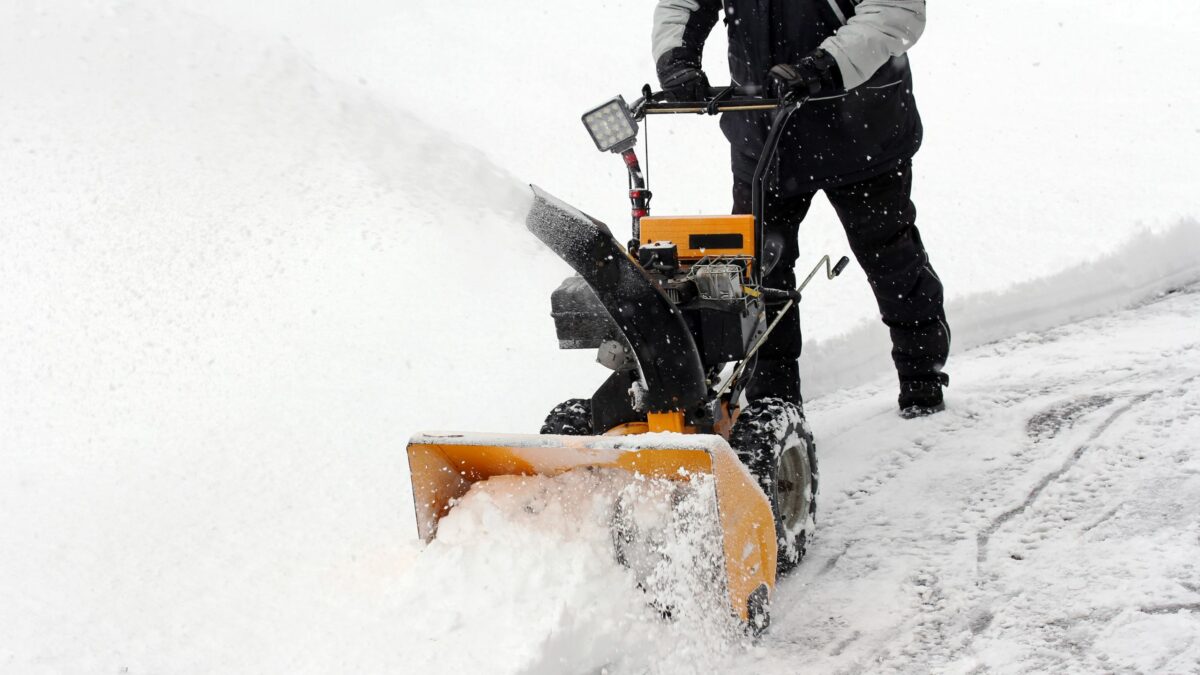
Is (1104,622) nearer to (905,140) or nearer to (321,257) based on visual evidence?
(905,140)

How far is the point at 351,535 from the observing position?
321 cm

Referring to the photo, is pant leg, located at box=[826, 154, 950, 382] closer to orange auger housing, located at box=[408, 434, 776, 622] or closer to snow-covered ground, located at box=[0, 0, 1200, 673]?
snow-covered ground, located at box=[0, 0, 1200, 673]

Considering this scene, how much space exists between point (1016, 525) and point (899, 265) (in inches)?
44.4

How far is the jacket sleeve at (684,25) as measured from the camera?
380 cm

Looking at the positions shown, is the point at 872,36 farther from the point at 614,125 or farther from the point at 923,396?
the point at 923,396

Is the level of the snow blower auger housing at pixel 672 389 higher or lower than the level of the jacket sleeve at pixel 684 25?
lower

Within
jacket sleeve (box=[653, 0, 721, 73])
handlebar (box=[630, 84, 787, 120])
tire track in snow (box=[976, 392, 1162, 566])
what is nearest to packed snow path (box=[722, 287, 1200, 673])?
tire track in snow (box=[976, 392, 1162, 566])

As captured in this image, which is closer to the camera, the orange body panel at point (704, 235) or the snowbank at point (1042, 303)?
the orange body panel at point (704, 235)

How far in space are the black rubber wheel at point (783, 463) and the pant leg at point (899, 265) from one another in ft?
3.28

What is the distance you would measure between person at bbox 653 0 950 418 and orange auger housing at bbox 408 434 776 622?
1016 mm

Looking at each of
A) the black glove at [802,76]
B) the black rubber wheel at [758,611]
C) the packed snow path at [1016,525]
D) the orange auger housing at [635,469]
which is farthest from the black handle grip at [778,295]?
the black rubber wheel at [758,611]

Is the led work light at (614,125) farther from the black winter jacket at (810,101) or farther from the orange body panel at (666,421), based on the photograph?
the orange body panel at (666,421)

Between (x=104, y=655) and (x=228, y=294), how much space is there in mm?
2093

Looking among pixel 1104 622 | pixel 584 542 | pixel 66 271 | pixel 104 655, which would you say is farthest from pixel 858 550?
pixel 66 271
